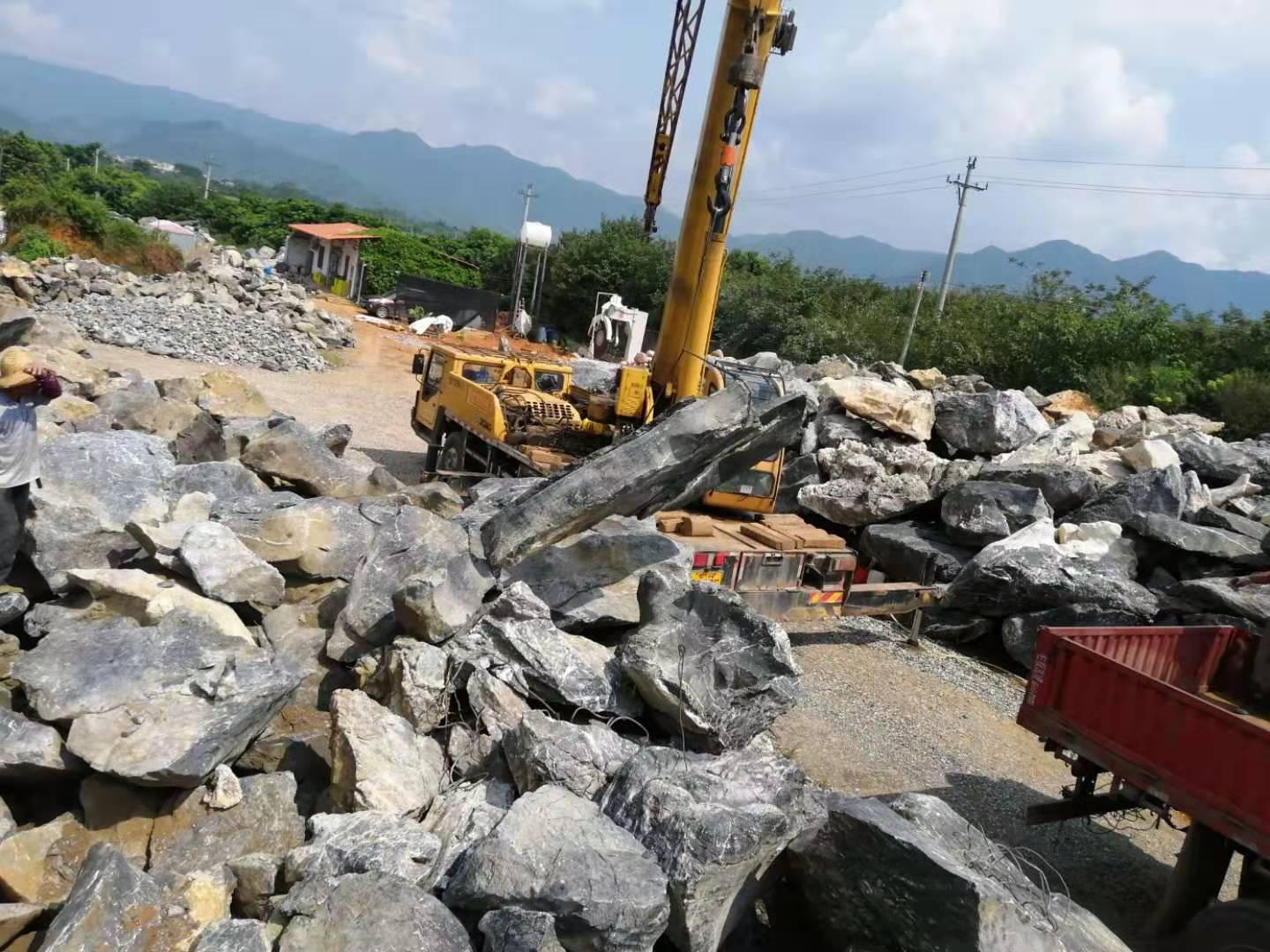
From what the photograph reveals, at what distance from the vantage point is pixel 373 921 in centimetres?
313

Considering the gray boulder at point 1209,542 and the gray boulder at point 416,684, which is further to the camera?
the gray boulder at point 1209,542

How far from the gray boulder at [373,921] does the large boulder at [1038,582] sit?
253 inches

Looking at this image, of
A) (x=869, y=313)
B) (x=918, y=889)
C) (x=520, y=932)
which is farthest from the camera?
(x=869, y=313)

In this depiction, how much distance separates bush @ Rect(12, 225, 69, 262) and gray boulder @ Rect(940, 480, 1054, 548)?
25246 mm

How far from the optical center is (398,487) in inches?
327

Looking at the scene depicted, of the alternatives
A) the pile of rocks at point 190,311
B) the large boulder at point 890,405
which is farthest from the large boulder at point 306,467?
the pile of rocks at point 190,311

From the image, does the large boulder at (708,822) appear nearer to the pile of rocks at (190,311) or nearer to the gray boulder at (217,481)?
the gray boulder at (217,481)

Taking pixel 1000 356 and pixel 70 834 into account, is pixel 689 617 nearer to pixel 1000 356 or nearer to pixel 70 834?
pixel 70 834

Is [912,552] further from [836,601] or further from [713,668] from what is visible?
[713,668]

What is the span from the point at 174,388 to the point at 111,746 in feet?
26.3

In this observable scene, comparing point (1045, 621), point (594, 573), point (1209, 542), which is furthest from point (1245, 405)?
point (594, 573)

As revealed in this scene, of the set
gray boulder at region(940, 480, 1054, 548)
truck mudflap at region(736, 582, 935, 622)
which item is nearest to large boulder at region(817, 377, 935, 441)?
gray boulder at region(940, 480, 1054, 548)

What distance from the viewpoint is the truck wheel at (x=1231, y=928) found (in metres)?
3.76

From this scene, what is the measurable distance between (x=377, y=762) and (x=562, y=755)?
0.83m
